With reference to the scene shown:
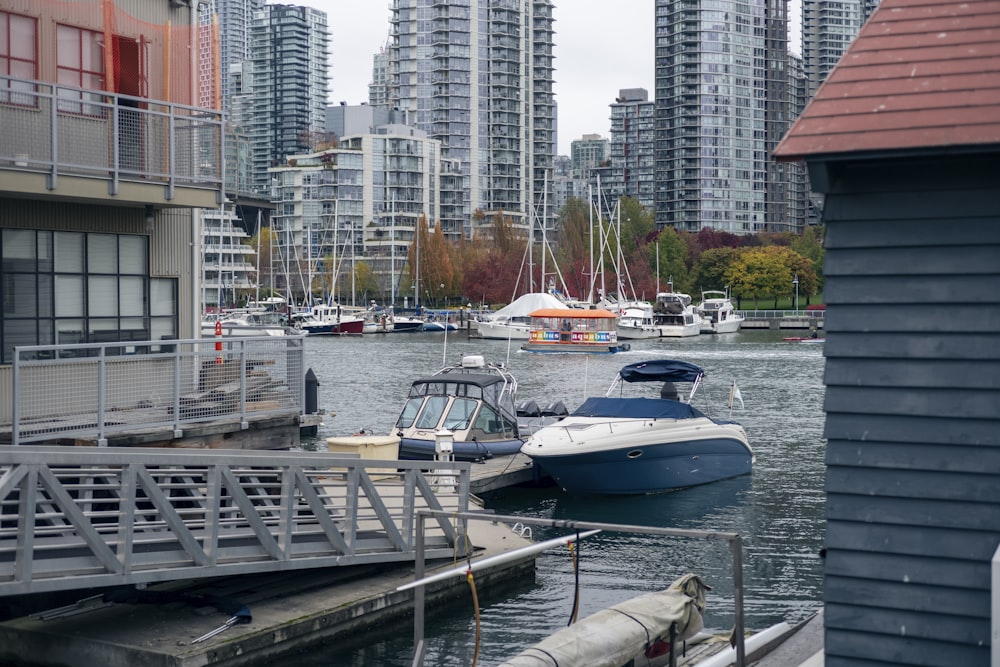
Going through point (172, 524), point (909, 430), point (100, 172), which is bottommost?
point (172, 524)

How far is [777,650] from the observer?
1035 cm

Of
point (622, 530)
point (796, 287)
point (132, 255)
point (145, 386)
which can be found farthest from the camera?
point (796, 287)

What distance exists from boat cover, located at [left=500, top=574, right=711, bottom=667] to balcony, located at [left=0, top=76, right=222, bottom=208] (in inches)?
360

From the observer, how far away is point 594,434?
24.2 m

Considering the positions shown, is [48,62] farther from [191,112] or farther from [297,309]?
[297,309]

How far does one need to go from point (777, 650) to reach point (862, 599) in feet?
9.45

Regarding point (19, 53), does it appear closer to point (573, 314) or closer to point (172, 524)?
point (172, 524)

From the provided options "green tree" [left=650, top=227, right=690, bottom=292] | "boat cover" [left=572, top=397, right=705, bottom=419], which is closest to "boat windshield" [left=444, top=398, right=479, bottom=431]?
"boat cover" [left=572, top=397, right=705, bottom=419]

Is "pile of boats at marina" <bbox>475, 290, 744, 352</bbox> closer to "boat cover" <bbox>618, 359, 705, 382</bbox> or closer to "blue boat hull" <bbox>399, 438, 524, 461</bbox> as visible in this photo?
"boat cover" <bbox>618, 359, 705, 382</bbox>

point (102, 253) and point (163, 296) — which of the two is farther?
point (163, 296)

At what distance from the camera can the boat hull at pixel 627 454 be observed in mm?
24094

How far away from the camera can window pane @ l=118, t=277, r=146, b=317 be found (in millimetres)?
17844

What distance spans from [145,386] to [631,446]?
11268 mm

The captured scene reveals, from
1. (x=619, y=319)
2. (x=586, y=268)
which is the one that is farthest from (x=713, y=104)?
(x=619, y=319)
